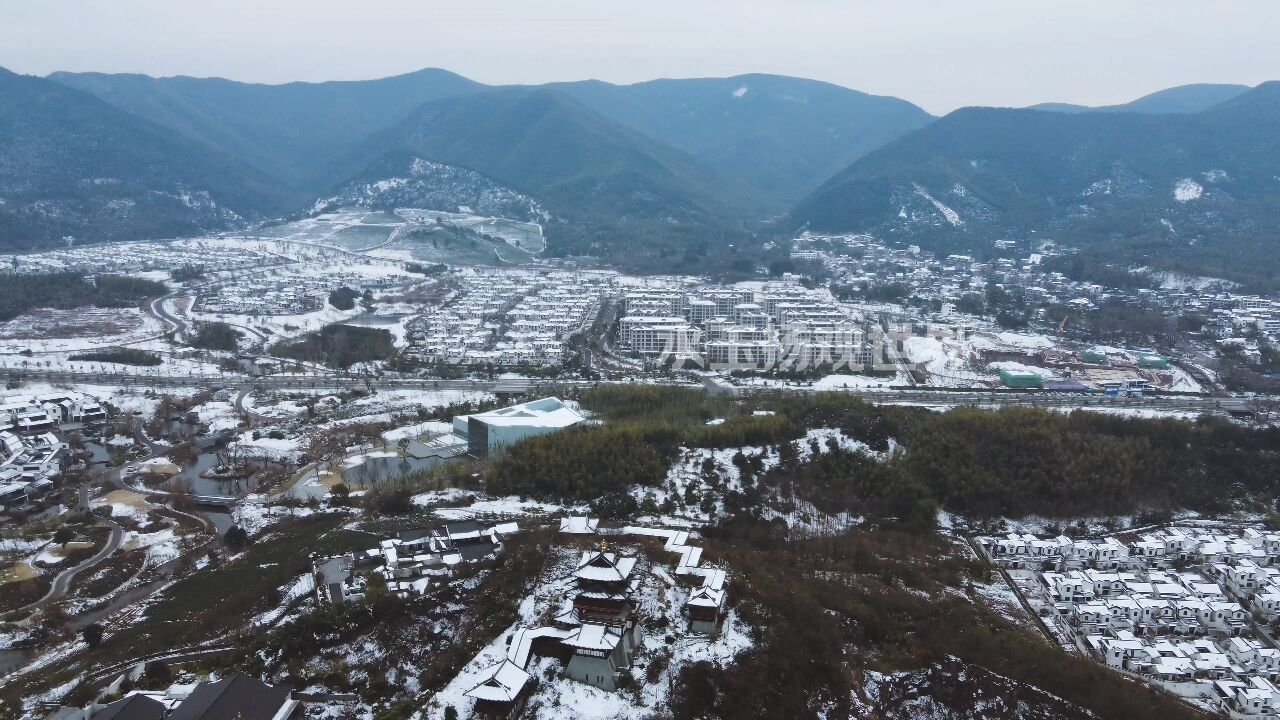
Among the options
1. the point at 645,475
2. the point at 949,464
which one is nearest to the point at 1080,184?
the point at 949,464

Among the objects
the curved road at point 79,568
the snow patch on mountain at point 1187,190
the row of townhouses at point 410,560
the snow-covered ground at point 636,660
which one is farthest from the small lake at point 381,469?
the snow patch on mountain at point 1187,190

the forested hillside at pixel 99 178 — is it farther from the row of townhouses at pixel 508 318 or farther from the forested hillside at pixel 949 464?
the forested hillside at pixel 949 464

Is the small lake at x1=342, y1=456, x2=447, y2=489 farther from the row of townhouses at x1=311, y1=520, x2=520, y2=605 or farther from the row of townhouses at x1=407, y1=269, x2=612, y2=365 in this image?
the row of townhouses at x1=407, y1=269, x2=612, y2=365

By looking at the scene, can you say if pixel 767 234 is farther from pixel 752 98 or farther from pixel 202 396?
pixel 752 98

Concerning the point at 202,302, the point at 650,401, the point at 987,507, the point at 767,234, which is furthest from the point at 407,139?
the point at 987,507

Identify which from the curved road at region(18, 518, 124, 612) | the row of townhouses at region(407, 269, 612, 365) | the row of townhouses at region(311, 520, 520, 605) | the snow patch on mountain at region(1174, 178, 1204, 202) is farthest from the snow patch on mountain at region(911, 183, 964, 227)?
the curved road at region(18, 518, 124, 612)
